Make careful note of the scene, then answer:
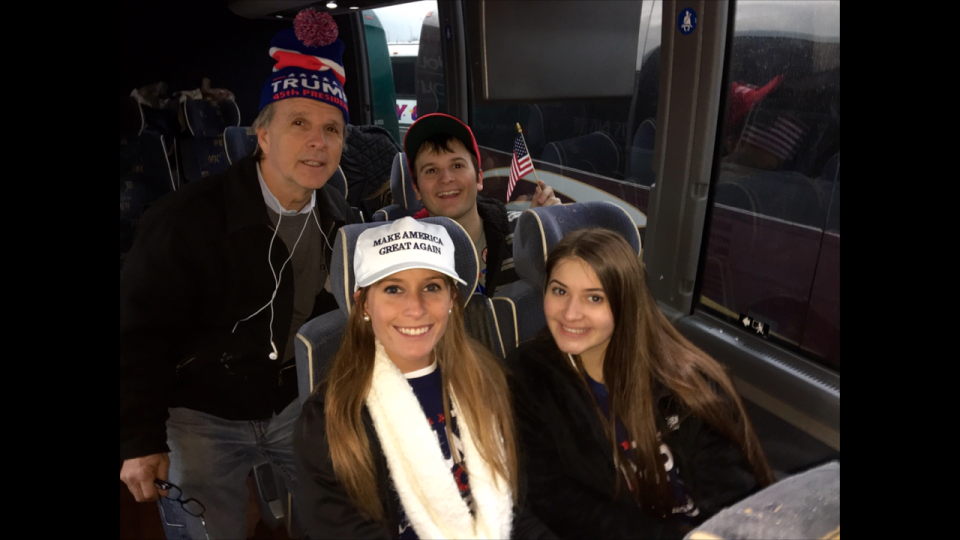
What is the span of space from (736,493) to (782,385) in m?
0.27

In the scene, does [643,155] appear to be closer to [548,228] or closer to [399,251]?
[548,228]

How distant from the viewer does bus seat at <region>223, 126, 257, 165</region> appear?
101 cm

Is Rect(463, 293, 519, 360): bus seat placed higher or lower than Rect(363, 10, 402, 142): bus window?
lower

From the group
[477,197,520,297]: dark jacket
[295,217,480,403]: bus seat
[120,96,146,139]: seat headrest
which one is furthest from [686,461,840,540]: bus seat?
[120,96,146,139]: seat headrest

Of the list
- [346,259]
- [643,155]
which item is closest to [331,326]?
[346,259]

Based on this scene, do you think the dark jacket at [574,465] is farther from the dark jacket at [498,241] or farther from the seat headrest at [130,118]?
the seat headrest at [130,118]

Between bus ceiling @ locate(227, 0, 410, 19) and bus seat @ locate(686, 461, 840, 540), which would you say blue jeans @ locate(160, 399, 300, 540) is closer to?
bus ceiling @ locate(227, 0, 410, 19)

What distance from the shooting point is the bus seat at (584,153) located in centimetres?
133

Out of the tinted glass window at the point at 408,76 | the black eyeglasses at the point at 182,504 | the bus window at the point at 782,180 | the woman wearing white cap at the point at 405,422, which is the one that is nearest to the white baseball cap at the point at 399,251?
the woman wearing white cap at the point at 405,422

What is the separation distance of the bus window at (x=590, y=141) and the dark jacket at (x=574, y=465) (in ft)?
1.37

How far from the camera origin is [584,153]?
1338mm

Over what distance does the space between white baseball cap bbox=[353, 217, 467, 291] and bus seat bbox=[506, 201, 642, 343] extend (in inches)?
9.2

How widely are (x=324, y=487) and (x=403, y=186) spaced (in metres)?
0.65
